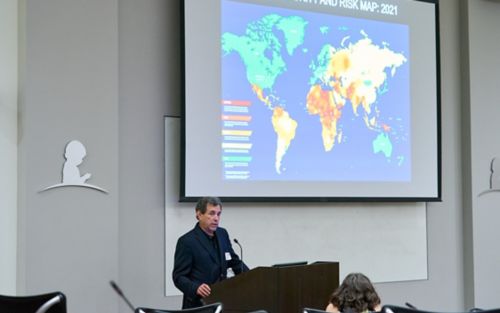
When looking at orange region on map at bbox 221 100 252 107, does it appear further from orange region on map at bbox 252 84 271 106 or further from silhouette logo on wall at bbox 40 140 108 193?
silhouette logo on wall at bbox 40 140 108 193

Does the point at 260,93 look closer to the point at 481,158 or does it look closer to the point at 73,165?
the point at 73,165

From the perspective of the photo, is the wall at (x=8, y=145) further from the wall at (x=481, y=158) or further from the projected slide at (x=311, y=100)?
the wall at (x=481, y=158)

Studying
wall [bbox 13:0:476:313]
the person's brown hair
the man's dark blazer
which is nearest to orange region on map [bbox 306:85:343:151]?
wall [bbox 13:0:476:313]

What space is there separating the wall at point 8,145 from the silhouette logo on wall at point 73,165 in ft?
1.42

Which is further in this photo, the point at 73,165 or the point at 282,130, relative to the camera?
the point at 282,130

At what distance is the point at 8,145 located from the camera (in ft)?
17.5

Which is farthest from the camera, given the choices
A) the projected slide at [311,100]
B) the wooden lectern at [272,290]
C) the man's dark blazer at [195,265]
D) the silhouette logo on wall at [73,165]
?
the projected slide at [311,100]

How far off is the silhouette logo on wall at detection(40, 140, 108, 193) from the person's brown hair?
259 centimetres

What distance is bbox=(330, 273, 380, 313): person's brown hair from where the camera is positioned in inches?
135

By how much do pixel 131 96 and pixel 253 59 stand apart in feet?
3.82

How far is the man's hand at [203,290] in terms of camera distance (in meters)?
4.20

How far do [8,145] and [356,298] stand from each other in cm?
318

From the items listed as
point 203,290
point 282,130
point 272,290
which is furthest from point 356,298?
point 282,130

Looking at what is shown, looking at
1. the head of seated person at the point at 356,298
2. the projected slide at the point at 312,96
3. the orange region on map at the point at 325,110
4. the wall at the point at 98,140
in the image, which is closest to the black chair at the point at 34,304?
the head of seated person at the point at 356,298
